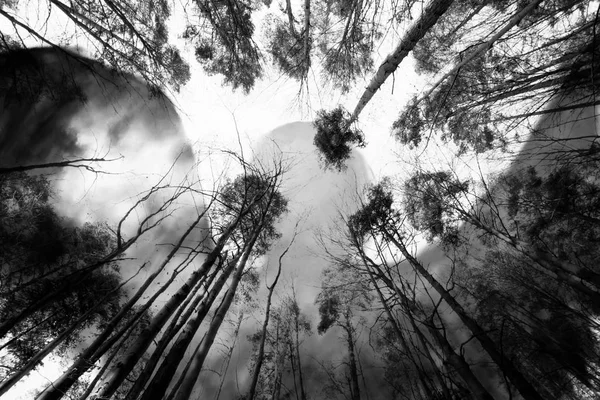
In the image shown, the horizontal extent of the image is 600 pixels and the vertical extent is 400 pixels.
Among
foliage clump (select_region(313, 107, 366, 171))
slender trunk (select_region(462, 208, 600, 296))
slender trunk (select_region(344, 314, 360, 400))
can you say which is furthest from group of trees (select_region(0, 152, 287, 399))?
slender trunk (select_region(462, 208, 600, 296))

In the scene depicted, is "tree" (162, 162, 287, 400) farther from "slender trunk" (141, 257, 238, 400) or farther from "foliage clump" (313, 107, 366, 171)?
"foliage clump" (313, 107, 366, 171)

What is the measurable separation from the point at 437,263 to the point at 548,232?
4186 mm

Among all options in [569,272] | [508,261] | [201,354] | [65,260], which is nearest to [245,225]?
[201,354]

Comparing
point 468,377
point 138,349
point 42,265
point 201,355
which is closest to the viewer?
point 138,349

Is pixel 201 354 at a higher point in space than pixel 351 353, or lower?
lower

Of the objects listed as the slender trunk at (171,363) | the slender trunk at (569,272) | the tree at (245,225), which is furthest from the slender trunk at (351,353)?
the slender trunk at (171,363)

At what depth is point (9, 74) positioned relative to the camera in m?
5.05

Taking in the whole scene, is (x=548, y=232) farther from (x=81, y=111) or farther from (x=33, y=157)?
(x=33, y=157)

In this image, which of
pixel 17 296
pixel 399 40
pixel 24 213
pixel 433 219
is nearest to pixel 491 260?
pixel 433 219

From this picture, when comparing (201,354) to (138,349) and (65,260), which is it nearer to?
(138,349)

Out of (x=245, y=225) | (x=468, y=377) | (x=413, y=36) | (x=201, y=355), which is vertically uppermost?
(x=413, y=36)

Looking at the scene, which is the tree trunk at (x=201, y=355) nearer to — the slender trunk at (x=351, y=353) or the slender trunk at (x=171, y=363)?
the slender trunk at (x=171, y=363)

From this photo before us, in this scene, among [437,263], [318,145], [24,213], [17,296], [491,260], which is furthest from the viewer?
[437,263]

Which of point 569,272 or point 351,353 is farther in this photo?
point 351,353
